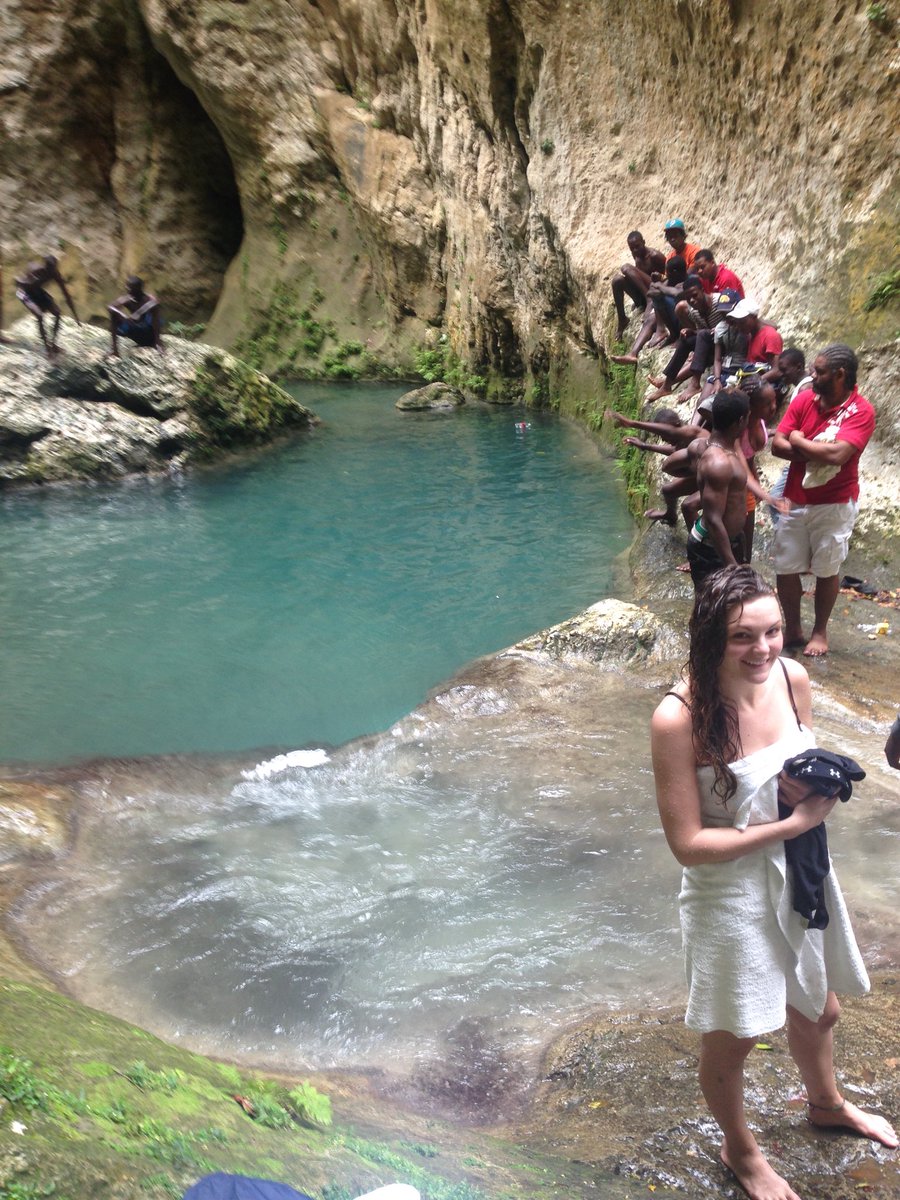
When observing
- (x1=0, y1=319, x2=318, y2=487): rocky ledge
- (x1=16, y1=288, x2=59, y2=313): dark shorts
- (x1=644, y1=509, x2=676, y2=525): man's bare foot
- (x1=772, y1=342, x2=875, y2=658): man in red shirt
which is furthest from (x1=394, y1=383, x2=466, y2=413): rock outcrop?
(x1=772, y1=342, x2=875, y2=658): man in red shirt

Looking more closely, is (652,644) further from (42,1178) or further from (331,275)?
(331,275)

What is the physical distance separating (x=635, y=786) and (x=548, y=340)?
1201 centimetres

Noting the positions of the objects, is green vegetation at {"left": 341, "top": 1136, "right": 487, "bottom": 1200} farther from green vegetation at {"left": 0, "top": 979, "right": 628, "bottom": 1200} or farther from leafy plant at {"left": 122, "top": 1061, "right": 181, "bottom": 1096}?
leafy plant at {"left": 122, "top": 1061, "right": 181, "bottom": 1096}

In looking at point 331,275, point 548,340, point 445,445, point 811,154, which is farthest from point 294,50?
point 811,154

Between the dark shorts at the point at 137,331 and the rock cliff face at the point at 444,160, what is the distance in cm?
586

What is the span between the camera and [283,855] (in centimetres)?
523

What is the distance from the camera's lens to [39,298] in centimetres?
1445

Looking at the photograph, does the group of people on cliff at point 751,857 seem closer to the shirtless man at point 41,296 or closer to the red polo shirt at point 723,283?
the red polo shirt at point 723,283

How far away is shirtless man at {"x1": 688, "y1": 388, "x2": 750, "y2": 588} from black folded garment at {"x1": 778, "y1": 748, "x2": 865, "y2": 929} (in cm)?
343

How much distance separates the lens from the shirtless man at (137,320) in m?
14.9

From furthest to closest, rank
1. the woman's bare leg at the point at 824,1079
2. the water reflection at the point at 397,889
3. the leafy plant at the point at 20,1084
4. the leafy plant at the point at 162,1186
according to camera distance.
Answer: the water reflection at the point at 397,889, the woman's bare leg at the point at 824,1079, the leafy plant at the point at 20,1084, the leafy plant at the point at 162,1186

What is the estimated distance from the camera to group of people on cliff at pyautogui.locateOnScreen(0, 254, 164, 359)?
47.4ft

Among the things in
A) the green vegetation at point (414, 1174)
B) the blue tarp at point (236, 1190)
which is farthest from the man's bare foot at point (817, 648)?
the blue tarp at point (236, 1190)

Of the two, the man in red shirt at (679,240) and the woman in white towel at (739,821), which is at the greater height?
the man in red shirt at (679,240)
